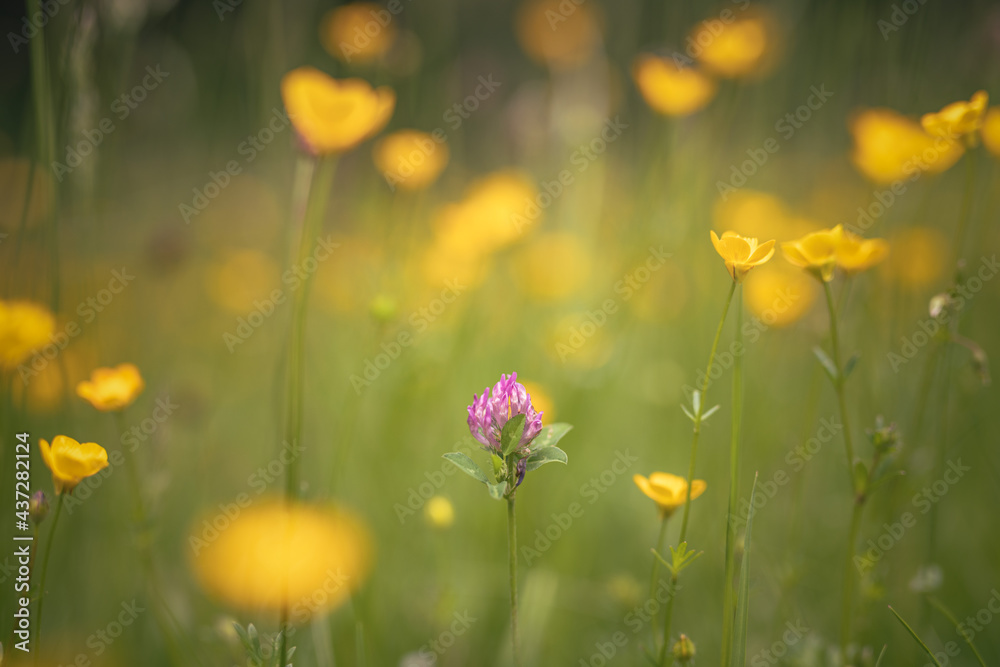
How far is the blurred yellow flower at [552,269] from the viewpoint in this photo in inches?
87.9

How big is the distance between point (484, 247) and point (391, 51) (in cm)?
73

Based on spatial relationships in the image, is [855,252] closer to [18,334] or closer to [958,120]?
[958,120]

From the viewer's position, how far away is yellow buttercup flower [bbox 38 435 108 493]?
2.66ft

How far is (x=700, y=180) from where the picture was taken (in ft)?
7.79

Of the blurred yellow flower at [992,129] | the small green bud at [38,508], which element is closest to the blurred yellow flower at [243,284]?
the small green bud at [38,508]

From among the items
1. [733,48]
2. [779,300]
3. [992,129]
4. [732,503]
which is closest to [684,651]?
[732,503]

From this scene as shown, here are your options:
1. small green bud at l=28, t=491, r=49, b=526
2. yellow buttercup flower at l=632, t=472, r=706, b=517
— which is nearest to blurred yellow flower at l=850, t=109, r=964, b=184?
yellow buttercup flower at l=632, t=472, r=706, b=517

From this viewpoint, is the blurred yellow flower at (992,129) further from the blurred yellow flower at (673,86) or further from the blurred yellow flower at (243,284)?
the blurred yellow flower at (243,284)

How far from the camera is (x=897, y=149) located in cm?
132

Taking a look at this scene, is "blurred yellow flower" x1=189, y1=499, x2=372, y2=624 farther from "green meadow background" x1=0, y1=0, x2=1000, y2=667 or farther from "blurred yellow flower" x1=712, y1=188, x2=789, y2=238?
"blurred yellow flower" x1=712, y1=188, x2=789, y2=238

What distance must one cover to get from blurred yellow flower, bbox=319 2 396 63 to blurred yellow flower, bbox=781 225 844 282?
4.46 ft

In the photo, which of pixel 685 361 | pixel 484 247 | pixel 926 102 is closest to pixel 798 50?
pixel 926 102

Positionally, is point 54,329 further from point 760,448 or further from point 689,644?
point 760,448

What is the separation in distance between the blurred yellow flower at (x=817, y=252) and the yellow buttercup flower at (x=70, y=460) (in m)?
1.05
